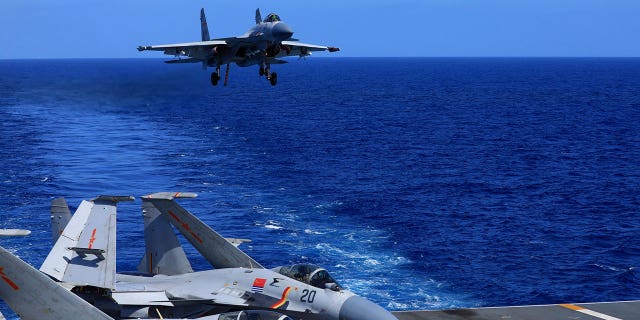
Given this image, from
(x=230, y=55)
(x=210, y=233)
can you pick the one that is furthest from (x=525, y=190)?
(x=210, y=233)

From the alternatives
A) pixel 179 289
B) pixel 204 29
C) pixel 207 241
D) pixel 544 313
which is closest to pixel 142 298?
pixel 179 289

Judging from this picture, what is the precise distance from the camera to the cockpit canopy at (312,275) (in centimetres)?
3039

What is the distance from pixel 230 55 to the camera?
156 feet

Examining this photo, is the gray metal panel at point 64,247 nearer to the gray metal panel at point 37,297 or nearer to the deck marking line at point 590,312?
the gray metal panel at point 37,297

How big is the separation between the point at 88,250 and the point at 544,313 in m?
20.9

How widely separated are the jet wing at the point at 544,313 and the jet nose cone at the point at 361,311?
6.39 meters

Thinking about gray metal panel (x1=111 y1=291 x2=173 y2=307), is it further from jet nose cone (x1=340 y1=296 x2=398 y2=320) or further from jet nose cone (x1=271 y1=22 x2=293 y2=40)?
jet nose cone (x1=271 y1=22 x2=293 y2=40)

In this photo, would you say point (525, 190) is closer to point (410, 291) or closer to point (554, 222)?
point (554, 222)

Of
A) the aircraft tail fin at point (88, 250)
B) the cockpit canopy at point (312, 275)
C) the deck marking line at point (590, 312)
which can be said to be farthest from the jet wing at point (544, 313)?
the aircraft tail fin at point (88, 250)

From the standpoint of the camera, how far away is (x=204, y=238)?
120 ft

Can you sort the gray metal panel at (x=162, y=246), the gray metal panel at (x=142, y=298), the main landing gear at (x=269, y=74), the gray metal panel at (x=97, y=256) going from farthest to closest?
1. the main landing gear at (x=269, y=74)
2. the gray metal panel at (x=162, y=246)
3. the gray metal panel at (x=142, y=298)
4. the gray metal panel at (x=97, y=256)

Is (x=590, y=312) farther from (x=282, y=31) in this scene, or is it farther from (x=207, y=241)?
(x=282, y=31)

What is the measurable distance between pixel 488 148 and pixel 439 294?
6567 cm

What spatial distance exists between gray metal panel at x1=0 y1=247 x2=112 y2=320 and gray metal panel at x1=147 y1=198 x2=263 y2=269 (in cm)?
977
